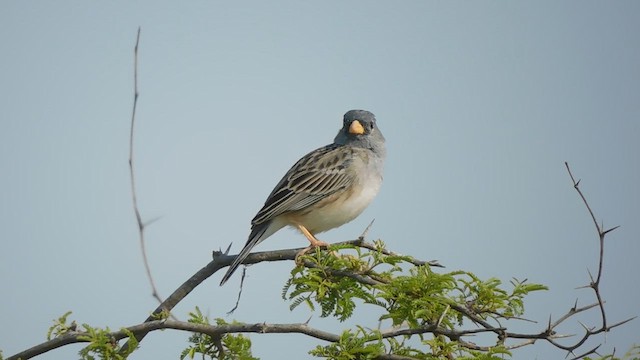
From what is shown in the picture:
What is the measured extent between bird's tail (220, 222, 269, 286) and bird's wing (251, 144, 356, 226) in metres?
0.07

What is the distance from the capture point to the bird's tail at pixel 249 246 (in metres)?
6.57

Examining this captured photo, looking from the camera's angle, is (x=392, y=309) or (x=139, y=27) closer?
(x=392, y=309)

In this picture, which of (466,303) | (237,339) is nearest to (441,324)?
(466,303)

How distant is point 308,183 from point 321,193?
190 millimetres

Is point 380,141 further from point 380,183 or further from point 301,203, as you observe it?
point 301,203

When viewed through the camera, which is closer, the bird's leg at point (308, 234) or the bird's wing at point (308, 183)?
the bird's leg at point (308, 234)

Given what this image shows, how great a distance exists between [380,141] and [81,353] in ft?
14.3

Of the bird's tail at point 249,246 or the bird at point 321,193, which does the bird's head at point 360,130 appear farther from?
the bird's tail at point 249,246

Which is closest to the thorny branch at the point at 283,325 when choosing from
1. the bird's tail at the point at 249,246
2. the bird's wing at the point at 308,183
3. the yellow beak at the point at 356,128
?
the bird's tail at the point at 249,246

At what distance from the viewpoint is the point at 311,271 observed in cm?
568

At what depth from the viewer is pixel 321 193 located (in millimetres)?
7770

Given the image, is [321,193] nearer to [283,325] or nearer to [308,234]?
[308,234]

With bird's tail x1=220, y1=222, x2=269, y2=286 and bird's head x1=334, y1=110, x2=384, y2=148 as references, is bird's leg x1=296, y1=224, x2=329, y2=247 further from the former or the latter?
bird's head x1=334, y1=110, x2=384, y2=148

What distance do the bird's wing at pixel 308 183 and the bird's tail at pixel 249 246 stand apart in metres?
0.07
